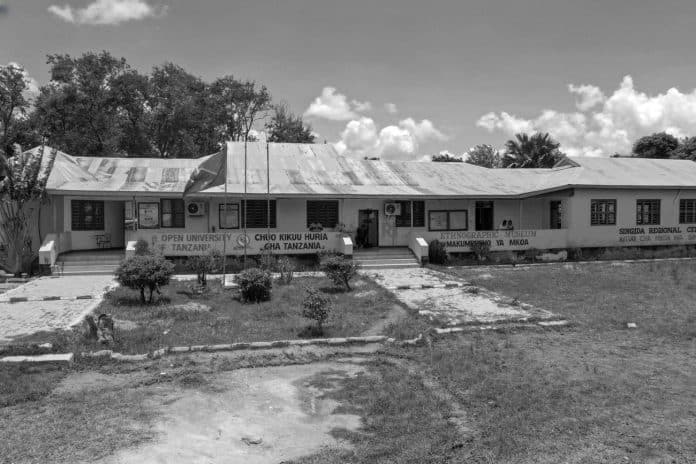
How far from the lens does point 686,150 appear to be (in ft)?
132

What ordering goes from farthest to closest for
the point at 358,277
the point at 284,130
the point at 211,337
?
the point at 284,130 < the point at 358,277 < the point at 211,337

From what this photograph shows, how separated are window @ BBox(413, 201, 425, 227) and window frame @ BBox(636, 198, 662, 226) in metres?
9.39

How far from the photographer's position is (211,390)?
6.57 metres

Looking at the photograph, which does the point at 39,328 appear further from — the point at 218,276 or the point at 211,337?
the point at 218,276

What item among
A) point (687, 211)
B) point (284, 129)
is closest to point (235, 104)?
Result: point (284, 129)

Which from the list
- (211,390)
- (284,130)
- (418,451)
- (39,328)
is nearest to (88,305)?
(39,328)

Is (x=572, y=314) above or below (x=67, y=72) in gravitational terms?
below

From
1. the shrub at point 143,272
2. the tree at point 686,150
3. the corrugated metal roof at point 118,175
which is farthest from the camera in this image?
the tree at point 686,150

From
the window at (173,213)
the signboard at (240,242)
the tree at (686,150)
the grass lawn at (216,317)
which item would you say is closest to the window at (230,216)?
the window at (173,213)

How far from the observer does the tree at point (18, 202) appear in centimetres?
1662

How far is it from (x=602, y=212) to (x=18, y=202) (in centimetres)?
2203

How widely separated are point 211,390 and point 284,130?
3762cm

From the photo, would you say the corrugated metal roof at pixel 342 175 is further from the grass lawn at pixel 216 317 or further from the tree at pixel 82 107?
the tree at pixel 82 107

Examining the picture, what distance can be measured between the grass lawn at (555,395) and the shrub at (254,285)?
489 cm
